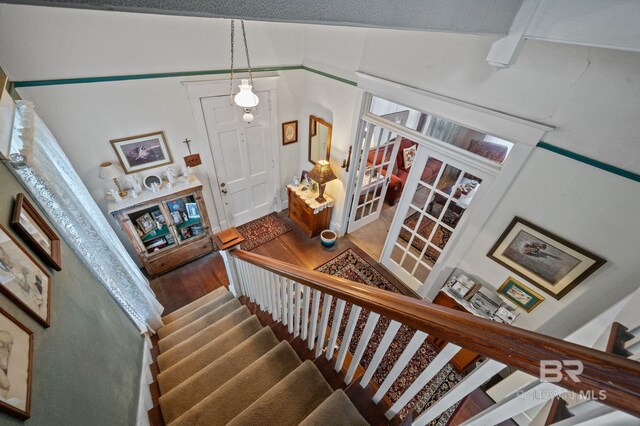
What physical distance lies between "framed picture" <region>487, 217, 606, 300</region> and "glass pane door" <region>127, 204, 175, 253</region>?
347 cm

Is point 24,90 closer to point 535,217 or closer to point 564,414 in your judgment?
point 564,414

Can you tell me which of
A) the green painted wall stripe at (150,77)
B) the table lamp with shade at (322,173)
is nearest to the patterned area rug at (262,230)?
the table lamp with shade at (322,173)

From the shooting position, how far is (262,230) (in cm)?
401

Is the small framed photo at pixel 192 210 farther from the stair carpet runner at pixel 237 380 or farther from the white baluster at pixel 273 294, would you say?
the white baluster at pixel 273 294

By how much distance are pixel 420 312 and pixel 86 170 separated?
3235 millimetres

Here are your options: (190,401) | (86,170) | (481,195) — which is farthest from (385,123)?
(86,170)

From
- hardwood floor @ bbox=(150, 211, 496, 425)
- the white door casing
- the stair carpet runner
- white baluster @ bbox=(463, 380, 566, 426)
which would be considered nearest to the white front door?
the white door casing

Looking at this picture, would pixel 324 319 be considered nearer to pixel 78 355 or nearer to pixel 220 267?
pixel 78 355

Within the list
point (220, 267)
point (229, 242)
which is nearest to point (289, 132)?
point (220, 267)

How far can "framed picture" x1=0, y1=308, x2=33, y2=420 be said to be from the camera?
27.1 inches

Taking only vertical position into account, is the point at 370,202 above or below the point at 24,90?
below

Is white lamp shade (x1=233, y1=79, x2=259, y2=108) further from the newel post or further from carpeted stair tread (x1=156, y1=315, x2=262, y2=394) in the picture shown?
carpeted stair tread (x1=156, y1=315, x2=262, y2=394)

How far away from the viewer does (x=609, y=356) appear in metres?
0.47

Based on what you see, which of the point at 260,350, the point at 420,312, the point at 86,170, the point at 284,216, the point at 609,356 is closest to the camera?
the point at 609,356
